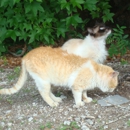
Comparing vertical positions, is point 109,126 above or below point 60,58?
below

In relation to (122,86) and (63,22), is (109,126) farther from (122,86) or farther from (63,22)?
(63,22)

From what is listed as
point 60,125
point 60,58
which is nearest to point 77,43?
point 60,58

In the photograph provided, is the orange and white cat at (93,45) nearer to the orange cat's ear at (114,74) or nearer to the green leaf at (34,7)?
the orange cat's ear at (114,74)

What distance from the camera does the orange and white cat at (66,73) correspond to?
5.24 metres

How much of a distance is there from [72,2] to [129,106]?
2.61 meters

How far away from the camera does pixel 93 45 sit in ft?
19.9

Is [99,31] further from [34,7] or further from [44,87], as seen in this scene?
[34,7]

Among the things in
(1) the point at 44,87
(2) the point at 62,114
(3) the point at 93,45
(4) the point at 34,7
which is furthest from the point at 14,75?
(2) the point at 62,114

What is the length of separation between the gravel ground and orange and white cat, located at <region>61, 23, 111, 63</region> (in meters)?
0.66

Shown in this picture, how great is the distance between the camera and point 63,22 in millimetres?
7820

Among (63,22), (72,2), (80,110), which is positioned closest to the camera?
(80,110)

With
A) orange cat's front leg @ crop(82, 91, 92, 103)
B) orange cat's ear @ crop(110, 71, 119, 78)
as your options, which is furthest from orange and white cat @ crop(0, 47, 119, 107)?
orange cat's front leg @ crop(82, 91, 92, 103)

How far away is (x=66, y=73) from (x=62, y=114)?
64 cm

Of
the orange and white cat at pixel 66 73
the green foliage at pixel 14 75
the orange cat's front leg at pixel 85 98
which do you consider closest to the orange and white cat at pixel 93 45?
the orange and white cat at pixel 66 73
